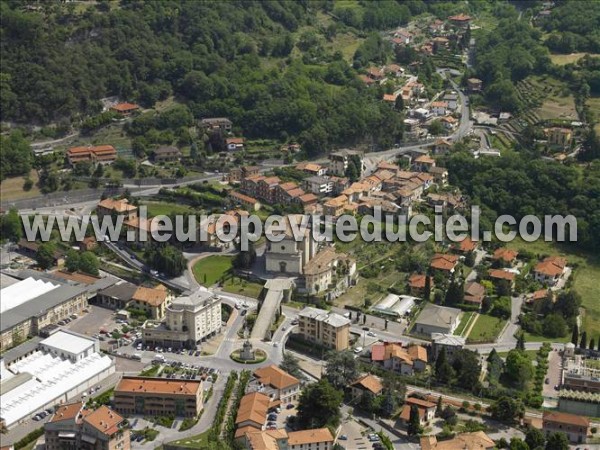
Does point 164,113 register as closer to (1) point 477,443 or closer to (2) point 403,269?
(2) point 403,269

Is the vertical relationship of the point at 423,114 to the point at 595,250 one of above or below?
above

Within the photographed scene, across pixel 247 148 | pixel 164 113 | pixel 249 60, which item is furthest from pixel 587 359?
pixel 249 60

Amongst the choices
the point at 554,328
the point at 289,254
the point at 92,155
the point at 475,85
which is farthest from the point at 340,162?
the point at 554,328

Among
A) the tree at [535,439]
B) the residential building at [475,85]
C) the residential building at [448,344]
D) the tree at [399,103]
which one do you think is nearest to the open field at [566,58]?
the residential building at [475,85]

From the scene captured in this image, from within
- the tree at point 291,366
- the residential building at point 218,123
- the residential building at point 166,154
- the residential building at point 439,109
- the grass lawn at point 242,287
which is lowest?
the tree at point 291,366

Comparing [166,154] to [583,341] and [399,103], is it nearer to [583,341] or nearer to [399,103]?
[399,103]

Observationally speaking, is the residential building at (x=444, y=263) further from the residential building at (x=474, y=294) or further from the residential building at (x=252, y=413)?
the residential building at (x=252, y=413)
